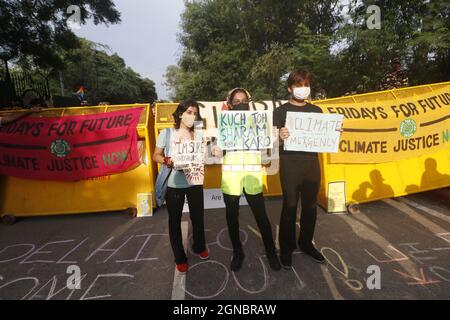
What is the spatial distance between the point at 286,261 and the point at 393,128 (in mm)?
3038

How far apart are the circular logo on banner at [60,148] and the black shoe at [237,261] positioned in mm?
3529

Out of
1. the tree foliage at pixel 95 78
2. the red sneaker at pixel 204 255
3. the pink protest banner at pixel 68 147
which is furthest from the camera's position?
the tree foliage at pixel 95 78

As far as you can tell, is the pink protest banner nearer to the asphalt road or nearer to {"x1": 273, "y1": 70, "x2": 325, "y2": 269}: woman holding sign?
the asphalt road

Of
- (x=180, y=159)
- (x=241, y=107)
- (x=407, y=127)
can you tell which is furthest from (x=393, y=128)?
(x=180, y=159)

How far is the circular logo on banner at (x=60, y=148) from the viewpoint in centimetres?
516

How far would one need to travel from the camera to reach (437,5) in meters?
6.98

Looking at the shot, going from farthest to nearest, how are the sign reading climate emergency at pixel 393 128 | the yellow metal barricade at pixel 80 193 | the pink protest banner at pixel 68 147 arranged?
1. the yellow metal barricade at pixel 80 193
2. the pink protest banner at pixel 68 147
3. the sign reading climate emergency at pixel 393 128

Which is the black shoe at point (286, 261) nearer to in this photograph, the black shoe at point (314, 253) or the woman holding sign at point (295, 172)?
the woman holding sign at point (295, 172)

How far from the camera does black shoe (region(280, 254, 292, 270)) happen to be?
3.27 metres

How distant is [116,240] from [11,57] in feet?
37.6

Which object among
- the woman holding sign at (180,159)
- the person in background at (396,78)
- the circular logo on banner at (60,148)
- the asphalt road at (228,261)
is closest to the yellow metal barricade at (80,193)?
the asphalt road at (228,261)

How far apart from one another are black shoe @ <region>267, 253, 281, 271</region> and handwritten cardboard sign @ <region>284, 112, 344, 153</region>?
1167 millimetres

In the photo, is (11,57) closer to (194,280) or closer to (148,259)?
(148,259)

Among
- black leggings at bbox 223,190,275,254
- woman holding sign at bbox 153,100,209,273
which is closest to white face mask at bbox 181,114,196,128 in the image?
woman holding sign at bbox 153,100,209,273
